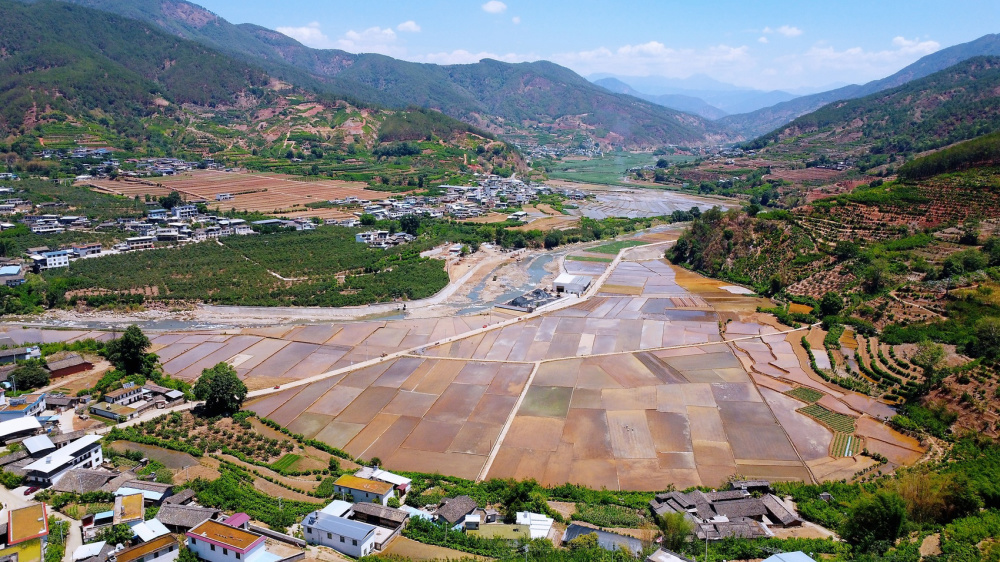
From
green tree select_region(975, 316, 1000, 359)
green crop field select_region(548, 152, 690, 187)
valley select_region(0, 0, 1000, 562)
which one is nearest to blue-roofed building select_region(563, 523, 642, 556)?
valley select_region(0, 0, 1000, 562)

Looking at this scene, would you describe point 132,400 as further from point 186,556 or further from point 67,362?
point 186,556

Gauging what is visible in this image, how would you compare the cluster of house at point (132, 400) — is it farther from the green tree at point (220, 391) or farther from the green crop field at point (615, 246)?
the green crop field at point (615, 246)

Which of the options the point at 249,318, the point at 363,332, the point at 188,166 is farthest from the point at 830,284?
the point at 188,166

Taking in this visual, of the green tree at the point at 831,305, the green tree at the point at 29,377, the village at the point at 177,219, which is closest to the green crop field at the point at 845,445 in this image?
the green tree at the point at 831,305

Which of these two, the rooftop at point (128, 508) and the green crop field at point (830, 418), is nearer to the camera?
the rooftop at point (128, 508)

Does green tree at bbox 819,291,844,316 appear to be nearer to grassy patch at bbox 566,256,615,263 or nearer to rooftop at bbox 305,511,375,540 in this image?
grassy patch at bbox 566,256,615,263

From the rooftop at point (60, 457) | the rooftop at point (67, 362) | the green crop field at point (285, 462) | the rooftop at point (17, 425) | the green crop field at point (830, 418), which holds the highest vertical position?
the rooftop at point (67, 362)
